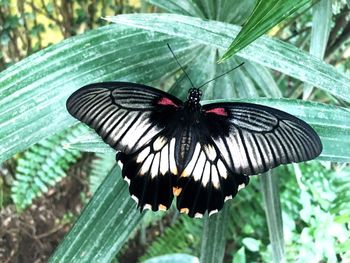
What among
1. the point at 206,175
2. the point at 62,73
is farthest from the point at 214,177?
the point at 62,73

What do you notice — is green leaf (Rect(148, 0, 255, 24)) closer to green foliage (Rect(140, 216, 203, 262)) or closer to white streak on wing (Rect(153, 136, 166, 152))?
white streak on wing (Rect(153, 136, 166, 152))

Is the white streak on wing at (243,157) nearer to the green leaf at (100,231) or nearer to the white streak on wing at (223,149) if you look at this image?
the white streak on wing at (223,149)

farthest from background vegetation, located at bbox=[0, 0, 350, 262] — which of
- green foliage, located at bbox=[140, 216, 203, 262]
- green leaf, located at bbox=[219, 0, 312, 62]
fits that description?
green foliage, located at bbox=[140, 216, 203, 262]

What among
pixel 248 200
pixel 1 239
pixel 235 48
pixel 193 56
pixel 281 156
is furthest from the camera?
pixel 1 239

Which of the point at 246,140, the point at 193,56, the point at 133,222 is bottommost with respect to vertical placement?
the point at 133,222

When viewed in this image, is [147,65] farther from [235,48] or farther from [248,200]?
[248,200]

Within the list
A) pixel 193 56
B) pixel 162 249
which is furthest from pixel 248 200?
A: pixel 193 56
